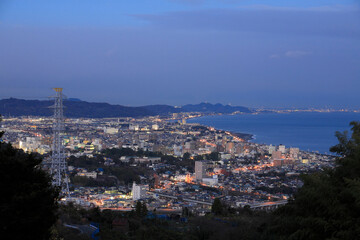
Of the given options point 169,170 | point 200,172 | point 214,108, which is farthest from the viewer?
point 214,108

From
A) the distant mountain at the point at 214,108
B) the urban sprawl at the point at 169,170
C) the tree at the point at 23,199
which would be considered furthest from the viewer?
the distant mountain at the point at 214,108

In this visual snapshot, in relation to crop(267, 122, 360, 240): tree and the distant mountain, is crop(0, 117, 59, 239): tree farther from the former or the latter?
the distant mountain

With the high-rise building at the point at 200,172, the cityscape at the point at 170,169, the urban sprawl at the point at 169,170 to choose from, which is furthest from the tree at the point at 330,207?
the high-rise building at the point at 200,172

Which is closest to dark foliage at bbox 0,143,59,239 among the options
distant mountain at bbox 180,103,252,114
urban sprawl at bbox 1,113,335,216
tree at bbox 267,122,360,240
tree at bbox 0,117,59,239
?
tree at bbox 0,117,59,239

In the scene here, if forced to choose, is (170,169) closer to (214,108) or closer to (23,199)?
(23,199)

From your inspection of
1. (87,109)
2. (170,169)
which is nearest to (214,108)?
(87,109)

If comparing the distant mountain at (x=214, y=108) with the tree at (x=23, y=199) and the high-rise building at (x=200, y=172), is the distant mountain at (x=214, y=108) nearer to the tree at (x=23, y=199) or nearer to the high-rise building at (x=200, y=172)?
the high-rise building at (x=200, y=172)

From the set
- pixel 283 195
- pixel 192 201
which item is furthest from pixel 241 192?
pixel 192 201

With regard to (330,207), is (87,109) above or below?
above
